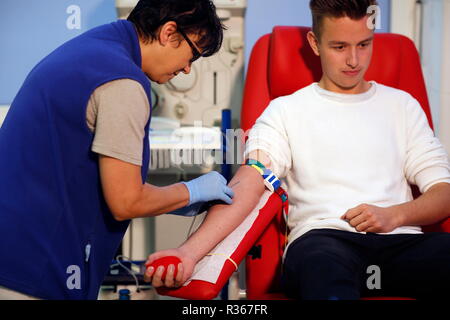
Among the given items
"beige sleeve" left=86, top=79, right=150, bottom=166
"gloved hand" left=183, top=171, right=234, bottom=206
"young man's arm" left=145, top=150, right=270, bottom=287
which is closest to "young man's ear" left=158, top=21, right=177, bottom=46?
"beige sleeve" left=86, top=79, right=150, bottom=166

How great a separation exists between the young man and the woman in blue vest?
296 millimetres

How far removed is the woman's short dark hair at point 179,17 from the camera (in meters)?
1.17

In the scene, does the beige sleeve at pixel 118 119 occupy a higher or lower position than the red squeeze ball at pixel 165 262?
higher

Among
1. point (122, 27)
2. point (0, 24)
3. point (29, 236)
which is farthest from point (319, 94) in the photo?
point (0, 24)

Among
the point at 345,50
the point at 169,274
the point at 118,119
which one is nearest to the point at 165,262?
the point at 169,274

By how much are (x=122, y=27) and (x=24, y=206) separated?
16.1 inches

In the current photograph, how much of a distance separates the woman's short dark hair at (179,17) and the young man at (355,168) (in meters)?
0.43

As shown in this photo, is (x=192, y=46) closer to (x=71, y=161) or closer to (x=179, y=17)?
(x=179, y=17)

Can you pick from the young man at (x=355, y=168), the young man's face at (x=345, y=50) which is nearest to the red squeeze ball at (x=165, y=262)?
the young man at (x=355, y=168)

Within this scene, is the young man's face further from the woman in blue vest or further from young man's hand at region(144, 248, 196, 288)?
young man's hand at region(144, 248, 196, 288)

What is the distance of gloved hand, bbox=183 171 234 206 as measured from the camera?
129 cm

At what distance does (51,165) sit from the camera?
41.8 inches

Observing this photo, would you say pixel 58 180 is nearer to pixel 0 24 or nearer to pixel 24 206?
pixel 24 206

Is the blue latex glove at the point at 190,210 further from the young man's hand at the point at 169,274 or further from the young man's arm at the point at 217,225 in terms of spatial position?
the young man's hand at the point at 169,274
